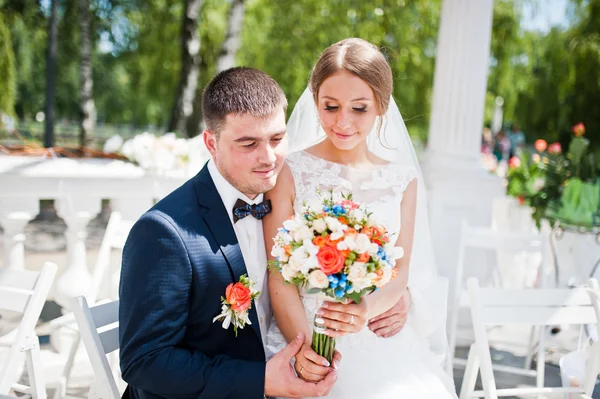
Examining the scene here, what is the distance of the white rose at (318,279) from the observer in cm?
163

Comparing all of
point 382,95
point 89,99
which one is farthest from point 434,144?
point 89,99

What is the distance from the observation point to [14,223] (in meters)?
3.95

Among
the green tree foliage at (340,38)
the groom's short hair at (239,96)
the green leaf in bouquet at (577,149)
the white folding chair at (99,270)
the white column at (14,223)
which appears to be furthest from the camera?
the green tree foliage at (340,38)

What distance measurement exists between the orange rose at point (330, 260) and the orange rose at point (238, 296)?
287 mm

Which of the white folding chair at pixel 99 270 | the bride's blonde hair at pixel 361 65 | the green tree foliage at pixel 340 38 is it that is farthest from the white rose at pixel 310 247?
the green tree foliage at pixel 340 38

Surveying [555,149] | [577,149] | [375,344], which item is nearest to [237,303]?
[375,344]

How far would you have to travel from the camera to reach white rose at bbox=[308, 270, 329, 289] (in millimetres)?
1626

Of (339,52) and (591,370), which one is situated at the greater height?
(339,52)

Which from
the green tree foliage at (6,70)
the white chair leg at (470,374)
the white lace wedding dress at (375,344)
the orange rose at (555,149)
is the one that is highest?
the green tree foliage at (6,70)

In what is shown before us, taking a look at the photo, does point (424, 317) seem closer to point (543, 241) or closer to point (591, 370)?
point (591, 370)

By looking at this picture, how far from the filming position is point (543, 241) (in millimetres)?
4418

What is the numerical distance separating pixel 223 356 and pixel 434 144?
406 centimetres

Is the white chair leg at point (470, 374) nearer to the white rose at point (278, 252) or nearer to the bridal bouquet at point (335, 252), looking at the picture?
the bridal bouquet at point (335, 252)

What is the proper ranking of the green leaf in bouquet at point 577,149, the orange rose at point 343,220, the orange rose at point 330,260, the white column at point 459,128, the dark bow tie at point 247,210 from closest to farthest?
the orange rose at point 330,260 → the orange rose at point 343,220 → the dark bow tie at point 247,210 → the green leaf in bouquet at point 577,149 → the white column at point 459,128
